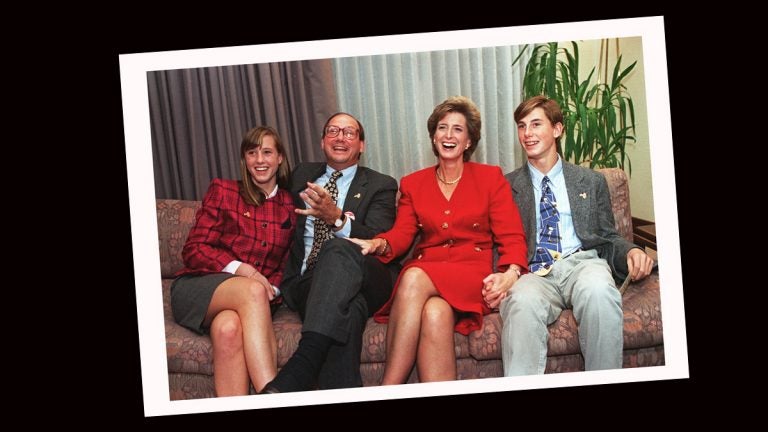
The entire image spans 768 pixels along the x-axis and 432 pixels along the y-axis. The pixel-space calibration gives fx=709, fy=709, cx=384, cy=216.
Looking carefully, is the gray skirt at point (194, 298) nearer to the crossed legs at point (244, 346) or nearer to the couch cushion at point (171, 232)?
the crossed legs at point (244, 346)

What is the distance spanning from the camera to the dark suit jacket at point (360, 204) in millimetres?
2912

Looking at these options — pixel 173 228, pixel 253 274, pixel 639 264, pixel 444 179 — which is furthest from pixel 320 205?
pixel 639 264

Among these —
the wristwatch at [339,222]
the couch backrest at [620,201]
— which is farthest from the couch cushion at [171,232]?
the couch backrest at [620,201]

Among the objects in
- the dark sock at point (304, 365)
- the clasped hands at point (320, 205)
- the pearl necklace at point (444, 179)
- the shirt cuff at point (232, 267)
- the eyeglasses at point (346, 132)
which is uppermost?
the eyeglasses at point (346, 132)

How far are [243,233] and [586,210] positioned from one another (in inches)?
55.7

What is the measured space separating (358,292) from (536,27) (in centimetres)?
123

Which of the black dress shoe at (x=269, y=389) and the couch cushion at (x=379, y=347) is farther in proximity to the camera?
the couch cushion at (x=379, y=347)

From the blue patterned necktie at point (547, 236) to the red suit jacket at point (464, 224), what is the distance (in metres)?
0.07

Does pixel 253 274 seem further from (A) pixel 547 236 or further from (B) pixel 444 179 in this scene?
(A) pixel 547 236

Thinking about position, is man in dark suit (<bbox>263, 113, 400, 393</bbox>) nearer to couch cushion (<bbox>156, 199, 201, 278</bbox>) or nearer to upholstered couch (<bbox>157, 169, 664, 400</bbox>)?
upholstered couch (<bbox>157, 169, 664, 400</bbox>)

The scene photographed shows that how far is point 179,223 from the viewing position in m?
3.18

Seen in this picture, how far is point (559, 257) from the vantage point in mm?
2895

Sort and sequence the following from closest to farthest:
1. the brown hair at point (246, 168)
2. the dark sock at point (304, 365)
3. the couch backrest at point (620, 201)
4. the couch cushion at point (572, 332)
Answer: the dark sock at point (304, 365) < the couch cushion at point (572, 332) < the brown hair at point (246, 168) < the couch backrest at point (620, 201)

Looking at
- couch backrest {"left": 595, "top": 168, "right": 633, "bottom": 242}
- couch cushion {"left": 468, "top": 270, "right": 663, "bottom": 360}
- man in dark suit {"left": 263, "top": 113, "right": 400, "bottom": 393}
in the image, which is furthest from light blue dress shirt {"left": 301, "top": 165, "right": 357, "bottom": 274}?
couch backrest {"left": 595, "top": 168, "right": 633, "bottom": 242}
